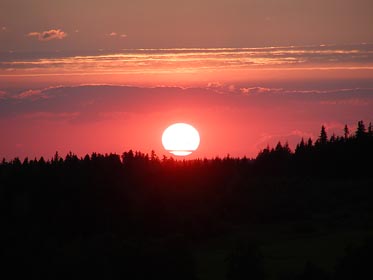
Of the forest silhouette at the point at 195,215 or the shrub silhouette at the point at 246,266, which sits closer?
the shrub silhouette at the point at 246,266

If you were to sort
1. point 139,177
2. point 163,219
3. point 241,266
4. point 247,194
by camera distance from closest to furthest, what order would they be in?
point 241,266 → point 163,219 → point 247,194 → point 139,177

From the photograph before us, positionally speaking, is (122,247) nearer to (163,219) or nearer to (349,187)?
(163,219)

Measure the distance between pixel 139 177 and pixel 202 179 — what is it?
50.0 ft

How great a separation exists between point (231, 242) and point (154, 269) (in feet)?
132

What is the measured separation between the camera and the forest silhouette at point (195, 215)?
64.0 meters

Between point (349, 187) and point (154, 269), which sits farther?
point (349, 187)

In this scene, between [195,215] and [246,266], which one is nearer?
[246,266]

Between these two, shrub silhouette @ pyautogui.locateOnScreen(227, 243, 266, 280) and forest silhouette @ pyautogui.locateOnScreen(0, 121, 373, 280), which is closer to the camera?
shrub silhouette @ pyautogui.locateOnScreen(227, 243, 266, 280)

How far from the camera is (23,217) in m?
104

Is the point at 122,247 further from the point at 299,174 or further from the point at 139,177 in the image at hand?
the point at 299,174

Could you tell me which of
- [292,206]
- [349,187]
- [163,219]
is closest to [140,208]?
[163,219]

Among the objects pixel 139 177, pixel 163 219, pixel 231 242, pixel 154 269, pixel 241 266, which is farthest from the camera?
pixel 139 177

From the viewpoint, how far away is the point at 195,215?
116 meters

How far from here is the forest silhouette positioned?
64000 millimetres
